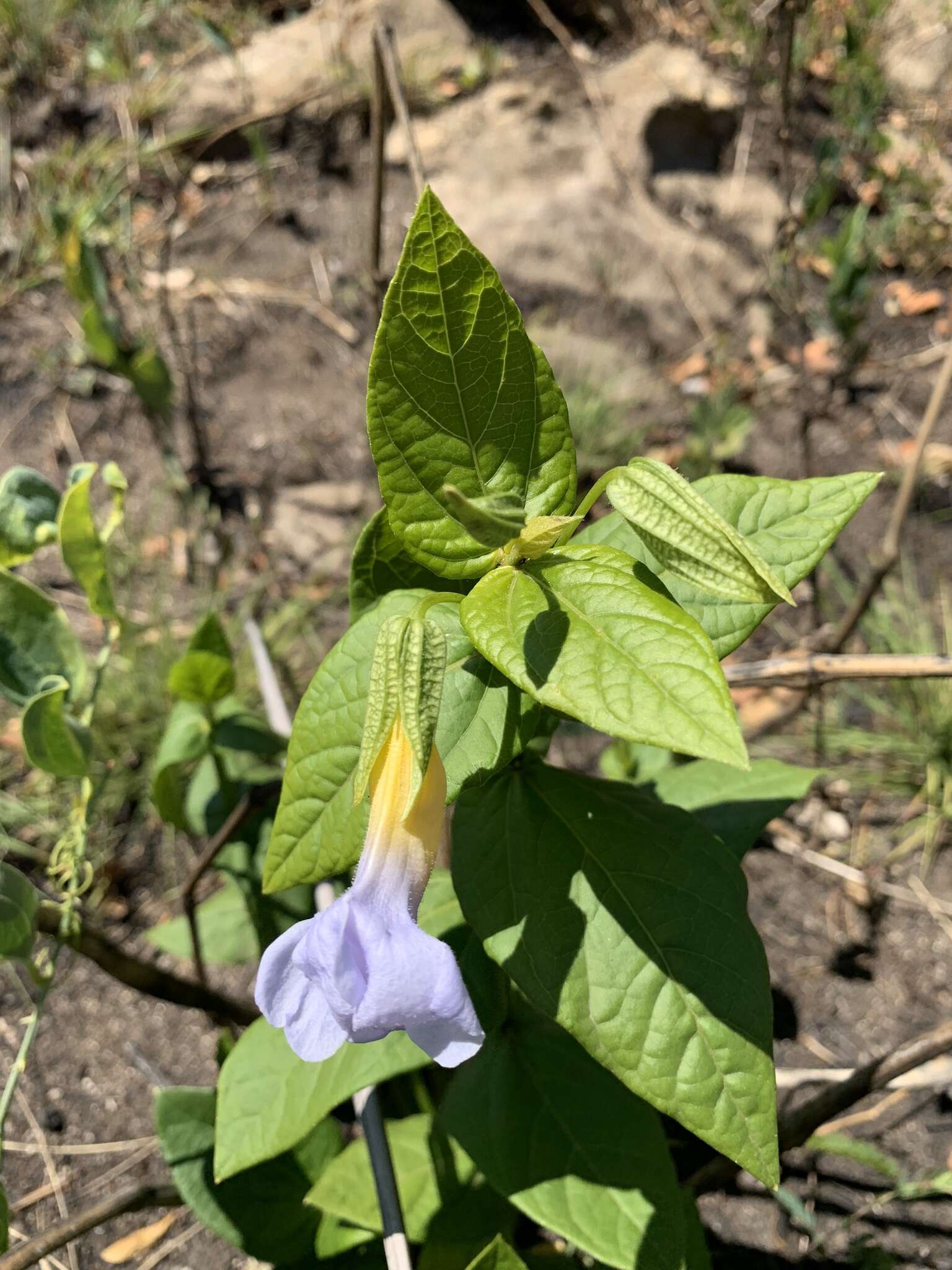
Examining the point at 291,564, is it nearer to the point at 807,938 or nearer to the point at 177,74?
the point at 807,938

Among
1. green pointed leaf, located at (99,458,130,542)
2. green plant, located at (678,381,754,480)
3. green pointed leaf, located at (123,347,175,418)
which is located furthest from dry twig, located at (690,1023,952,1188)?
green pointed leaf, located at (123,347,175,418)

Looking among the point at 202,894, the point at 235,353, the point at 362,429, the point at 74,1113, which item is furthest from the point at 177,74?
the point at 74,1113

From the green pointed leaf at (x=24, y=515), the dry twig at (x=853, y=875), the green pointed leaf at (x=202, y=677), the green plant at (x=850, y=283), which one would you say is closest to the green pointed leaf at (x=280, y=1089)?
the green pointed leaf at (x=202, y=677)

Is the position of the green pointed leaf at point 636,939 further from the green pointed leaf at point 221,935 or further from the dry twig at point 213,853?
the green pointed leaf at point 221,935

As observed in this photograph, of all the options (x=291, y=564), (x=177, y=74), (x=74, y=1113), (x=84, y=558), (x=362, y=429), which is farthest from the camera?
(x=177, y=74)

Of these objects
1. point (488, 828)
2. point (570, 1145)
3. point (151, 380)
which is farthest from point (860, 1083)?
point (151, 380)

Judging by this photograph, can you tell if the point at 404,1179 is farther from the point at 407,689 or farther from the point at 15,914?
the point at 407,689
